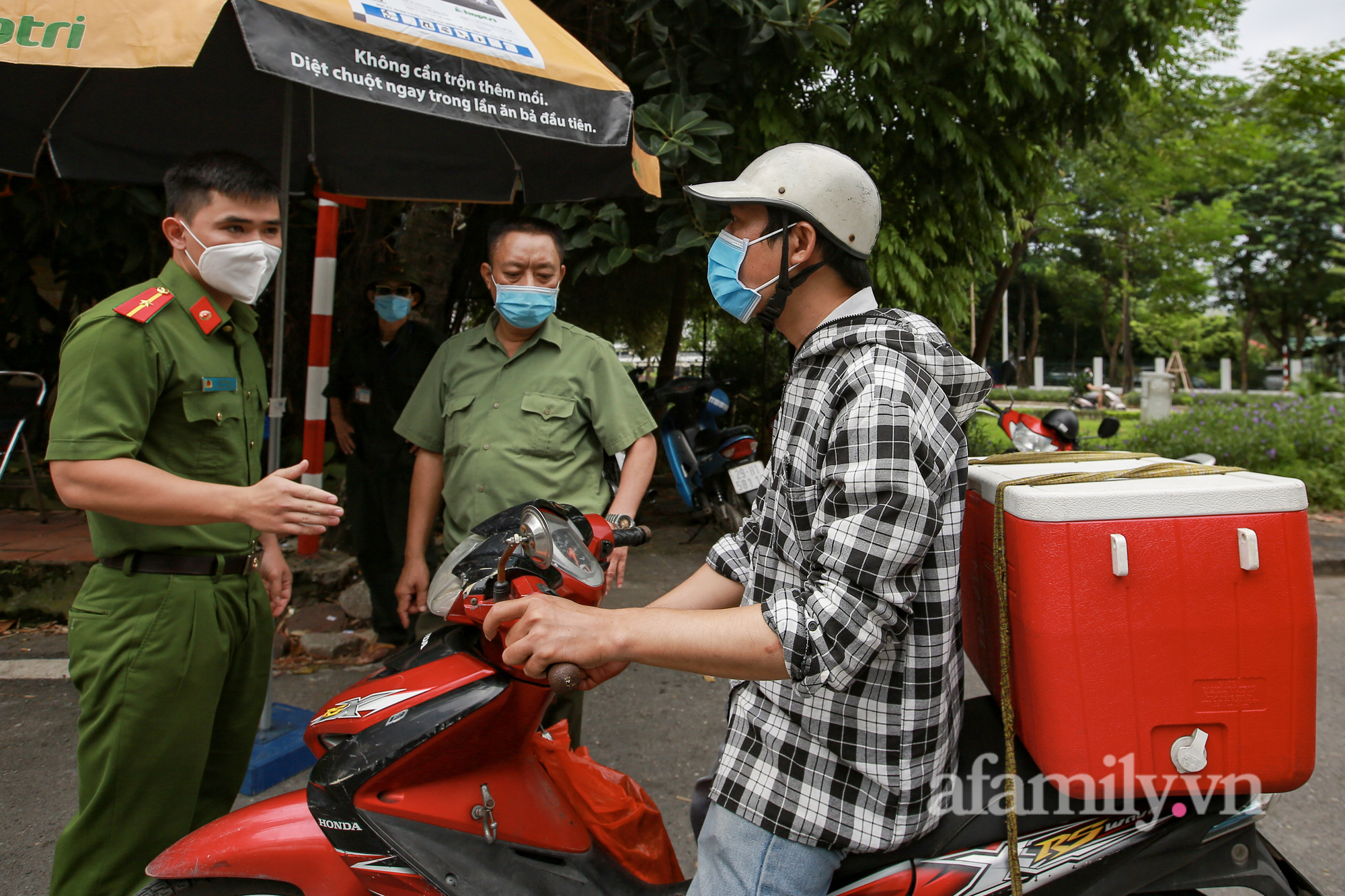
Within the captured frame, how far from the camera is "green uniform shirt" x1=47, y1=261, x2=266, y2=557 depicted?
1.79 meters

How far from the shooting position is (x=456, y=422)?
2.62 metres

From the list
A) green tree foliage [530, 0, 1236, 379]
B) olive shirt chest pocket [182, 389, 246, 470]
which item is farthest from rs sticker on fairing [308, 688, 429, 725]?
green tree foliage [530, 0, 1236, 379]

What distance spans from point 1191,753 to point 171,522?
1.89m

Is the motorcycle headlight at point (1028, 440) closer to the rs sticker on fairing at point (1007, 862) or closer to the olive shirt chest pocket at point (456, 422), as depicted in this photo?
the olive shirt chest pocket at point (456, 422)

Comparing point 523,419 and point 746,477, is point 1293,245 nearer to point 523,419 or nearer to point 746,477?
point 746,477

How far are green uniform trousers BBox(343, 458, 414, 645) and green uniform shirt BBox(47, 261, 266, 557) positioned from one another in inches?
96.0

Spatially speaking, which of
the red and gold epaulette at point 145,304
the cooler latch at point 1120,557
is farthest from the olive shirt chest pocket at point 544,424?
the cooler latch at point 1120,557

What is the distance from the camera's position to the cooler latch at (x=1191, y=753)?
1308mm

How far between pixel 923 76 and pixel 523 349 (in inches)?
156

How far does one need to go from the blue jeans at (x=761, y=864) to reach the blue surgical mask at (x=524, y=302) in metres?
1.58

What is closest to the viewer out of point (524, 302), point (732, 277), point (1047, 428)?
point (732, 277)

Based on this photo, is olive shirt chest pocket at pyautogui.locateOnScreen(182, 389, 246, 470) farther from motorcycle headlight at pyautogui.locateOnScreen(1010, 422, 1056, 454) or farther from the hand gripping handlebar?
motorcycle headlight at pyautogui.locateOnScreen(1010, 422, 1056, 454)

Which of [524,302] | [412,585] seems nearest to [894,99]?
[524,302]

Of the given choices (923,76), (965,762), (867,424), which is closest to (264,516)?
(867,424)
